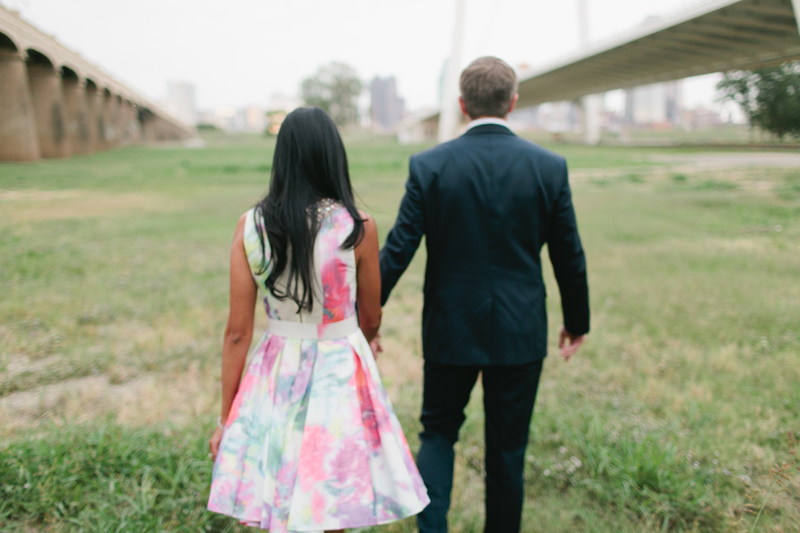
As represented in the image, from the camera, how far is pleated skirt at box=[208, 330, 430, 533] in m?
1.55

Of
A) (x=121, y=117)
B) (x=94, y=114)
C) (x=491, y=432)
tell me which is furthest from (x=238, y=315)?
(x=121, y=117)

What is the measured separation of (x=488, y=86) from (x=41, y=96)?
4149 mm

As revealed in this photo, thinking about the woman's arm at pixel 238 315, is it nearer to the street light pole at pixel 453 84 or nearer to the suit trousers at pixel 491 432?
the suit trousers at pixel 491 432

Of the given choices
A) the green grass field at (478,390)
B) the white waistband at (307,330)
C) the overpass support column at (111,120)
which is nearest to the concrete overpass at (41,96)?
the green grass field at (478,390)

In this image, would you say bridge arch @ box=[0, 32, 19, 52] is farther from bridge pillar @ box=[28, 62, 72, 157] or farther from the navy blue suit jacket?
the navy blue suit jacket

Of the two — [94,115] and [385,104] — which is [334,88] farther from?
[94,115]

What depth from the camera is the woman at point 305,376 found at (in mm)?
1551

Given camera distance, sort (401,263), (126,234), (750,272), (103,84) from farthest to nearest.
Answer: (126,234) → (103,84) → (750,272) → (401,263)

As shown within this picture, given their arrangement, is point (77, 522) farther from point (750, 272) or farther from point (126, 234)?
Result: point (126, 234)

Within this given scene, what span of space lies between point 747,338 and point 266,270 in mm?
4351

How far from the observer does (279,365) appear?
5.32 ft

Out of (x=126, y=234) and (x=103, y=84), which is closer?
(x=103, y=84)

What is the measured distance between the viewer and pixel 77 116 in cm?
595

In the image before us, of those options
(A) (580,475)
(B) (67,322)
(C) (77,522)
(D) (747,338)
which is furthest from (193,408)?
(D) (747,338)
